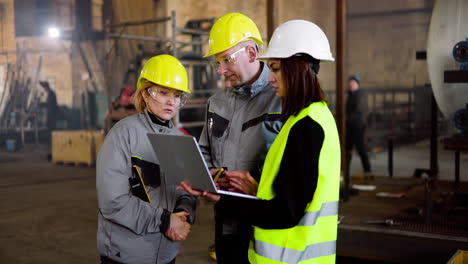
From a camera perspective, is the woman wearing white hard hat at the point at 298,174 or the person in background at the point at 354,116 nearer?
the woman wearing white hard hat at the point at 298,174

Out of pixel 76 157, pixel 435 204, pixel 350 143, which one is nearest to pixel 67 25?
pixel 76 157

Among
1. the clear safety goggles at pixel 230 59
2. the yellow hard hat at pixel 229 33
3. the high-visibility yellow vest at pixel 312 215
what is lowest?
the high-visibility yellow vest at pixel 312 215

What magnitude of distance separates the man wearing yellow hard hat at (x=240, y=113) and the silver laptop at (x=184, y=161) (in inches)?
15.2

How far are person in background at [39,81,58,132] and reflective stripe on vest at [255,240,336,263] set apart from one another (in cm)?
795

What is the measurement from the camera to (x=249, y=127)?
8.11 feet

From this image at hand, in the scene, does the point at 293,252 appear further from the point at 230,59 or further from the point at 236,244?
the point at 230,59

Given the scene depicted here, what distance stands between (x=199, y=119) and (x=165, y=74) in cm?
880

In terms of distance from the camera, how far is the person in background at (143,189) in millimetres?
2262

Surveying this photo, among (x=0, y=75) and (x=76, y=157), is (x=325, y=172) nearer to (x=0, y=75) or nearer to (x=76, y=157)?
(x=0, y=75)

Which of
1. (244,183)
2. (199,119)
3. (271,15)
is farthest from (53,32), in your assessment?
(244,183)

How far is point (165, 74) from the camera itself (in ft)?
8.00

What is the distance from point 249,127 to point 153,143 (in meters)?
0.55

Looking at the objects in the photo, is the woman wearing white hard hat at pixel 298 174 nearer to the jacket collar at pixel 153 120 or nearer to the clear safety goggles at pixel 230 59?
the clear safety goggles at pixel 230 59

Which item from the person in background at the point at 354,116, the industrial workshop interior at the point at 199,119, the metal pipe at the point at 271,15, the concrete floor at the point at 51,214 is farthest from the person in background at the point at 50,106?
the person in background at the point at 354,116
